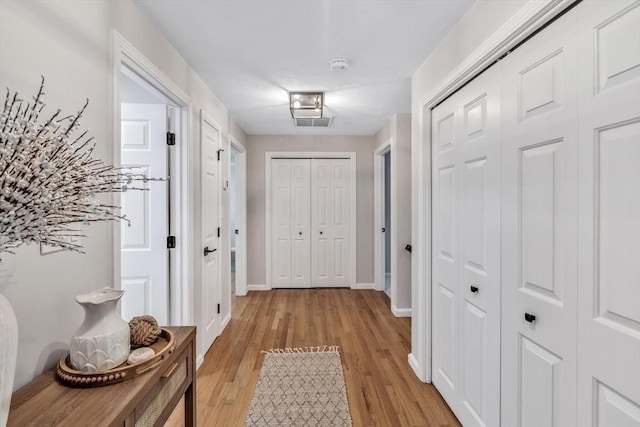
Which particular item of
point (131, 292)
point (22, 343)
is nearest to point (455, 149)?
point (22, 343)

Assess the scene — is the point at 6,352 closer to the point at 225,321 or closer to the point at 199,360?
the point at 199,360

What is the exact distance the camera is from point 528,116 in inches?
50.4

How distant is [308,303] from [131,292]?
2.26 meters

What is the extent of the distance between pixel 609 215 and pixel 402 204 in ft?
9.04

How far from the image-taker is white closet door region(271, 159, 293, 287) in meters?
4.68

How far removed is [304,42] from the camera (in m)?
2.00

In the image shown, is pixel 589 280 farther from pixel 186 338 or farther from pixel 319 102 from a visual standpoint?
pixel 319 102

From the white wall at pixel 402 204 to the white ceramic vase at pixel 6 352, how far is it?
3.35m

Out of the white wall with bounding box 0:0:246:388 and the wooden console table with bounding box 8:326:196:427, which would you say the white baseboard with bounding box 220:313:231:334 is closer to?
the white wall with bounding box 0:0:246:388

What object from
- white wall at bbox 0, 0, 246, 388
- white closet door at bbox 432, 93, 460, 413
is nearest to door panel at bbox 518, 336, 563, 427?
white closet door at bbox 432, 93, 460, 413

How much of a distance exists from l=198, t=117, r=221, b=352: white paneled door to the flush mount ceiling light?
77 centimetres

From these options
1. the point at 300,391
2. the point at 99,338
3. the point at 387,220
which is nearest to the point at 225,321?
the point at 300,391

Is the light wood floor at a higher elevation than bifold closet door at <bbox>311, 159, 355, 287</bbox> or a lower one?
lower

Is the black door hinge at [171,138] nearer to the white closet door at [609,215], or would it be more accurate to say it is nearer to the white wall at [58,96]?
the white wall at [58,96]
